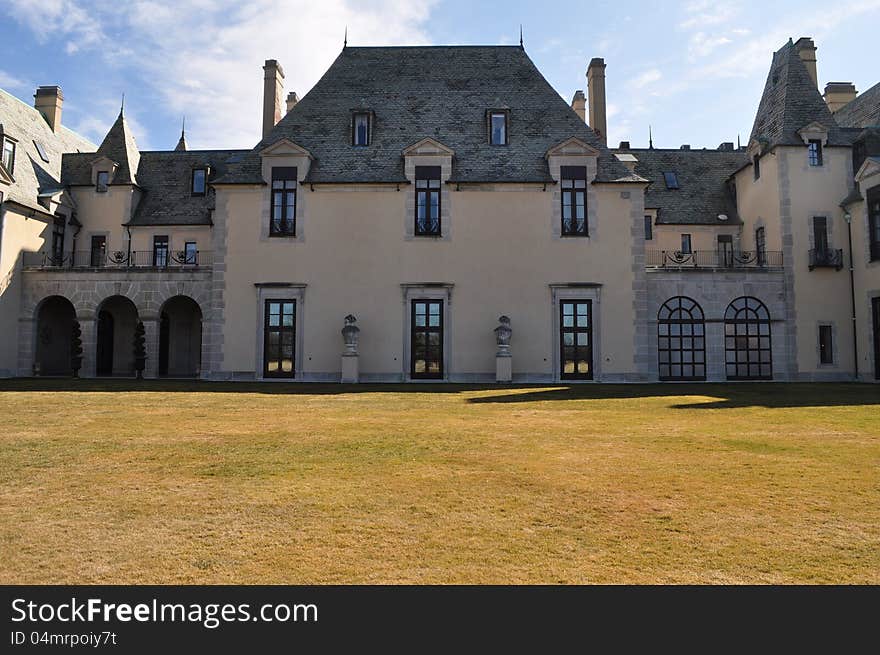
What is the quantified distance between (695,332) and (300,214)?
1952 cm

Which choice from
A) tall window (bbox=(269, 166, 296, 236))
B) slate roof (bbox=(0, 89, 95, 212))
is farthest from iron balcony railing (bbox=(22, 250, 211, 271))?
tall window (bbox=(269, 166, 296, 236))

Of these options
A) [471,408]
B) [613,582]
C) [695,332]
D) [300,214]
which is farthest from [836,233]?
[613,582]

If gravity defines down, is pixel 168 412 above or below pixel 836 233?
below

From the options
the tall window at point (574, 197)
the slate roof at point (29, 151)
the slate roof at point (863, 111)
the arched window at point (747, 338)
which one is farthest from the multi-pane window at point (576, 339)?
the slate roof at point (29, 151)

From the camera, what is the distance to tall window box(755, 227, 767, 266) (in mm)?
32594

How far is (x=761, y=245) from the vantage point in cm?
3338

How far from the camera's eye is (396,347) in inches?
1145

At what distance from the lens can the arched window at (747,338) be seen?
30.2 metres

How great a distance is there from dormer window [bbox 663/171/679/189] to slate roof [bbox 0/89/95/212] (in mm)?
35039

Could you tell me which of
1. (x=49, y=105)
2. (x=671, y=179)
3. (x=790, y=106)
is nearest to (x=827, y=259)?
(x=790, y=106)

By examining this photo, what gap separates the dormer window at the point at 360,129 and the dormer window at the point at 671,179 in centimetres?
1896

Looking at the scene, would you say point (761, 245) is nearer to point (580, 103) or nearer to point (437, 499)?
point (580, 103)

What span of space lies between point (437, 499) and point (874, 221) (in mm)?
30808
